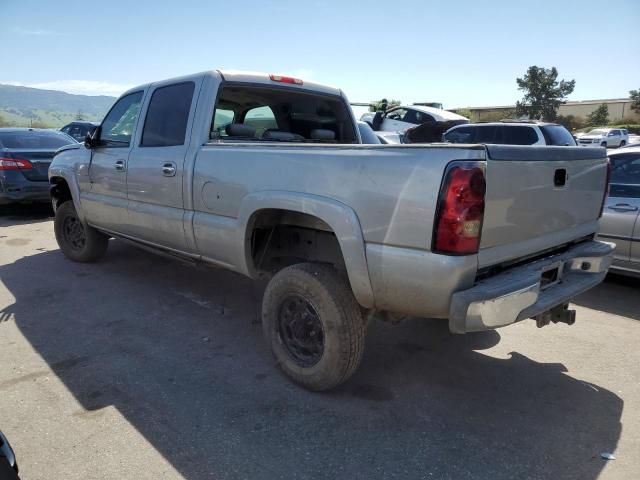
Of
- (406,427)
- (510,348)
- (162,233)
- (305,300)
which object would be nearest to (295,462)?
(406,427)

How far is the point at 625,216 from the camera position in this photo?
15.5 ft

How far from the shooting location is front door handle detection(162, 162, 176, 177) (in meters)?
3.75

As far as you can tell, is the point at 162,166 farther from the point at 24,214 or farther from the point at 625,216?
the point at 24,214

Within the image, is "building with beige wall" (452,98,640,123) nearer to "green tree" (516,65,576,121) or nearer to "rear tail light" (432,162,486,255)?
"green tree" (516,65,576,121)

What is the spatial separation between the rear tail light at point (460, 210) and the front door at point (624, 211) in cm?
328

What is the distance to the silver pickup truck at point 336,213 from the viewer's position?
7.55 ft

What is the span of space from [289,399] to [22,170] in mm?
7636

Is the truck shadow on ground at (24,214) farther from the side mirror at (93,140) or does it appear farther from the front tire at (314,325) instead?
the front tire at (314,325)

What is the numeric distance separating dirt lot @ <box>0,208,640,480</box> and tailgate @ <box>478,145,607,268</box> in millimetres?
968

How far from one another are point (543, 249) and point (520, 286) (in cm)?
54

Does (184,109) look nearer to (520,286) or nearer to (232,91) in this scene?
(232,91)

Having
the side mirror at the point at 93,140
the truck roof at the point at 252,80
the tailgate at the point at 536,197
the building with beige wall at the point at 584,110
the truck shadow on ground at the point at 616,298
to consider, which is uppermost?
the building with beige wall at the point at 584,110

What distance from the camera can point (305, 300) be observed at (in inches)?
117

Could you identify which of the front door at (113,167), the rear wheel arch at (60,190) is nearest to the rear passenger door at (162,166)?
the front door at (113,167)
